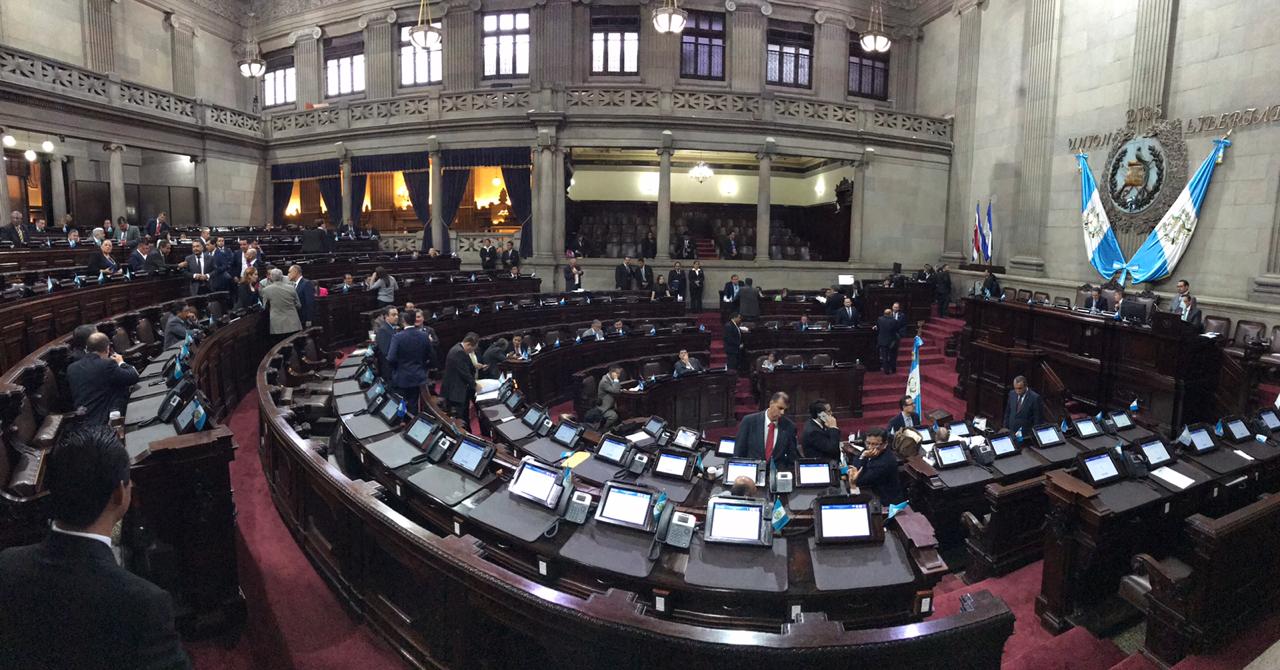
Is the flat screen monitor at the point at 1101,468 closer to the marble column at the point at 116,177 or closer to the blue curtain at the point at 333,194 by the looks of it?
the blue curtain at the point at 333,194

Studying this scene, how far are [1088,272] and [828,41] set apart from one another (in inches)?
429

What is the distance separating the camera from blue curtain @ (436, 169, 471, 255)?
1906 centimetres

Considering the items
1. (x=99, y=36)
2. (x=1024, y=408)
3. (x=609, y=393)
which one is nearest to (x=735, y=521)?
(x=609, y=393)

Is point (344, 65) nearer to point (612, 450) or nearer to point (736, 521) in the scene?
point (612, 450)

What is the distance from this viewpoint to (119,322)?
810cm

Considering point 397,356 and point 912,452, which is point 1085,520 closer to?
point 912,452

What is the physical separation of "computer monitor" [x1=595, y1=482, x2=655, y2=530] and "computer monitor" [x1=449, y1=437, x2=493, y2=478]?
0.94 metres

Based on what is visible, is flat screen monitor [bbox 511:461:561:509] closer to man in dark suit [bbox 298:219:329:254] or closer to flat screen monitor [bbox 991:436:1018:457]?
flat screen monitor [bbox 991:436:1018:457]

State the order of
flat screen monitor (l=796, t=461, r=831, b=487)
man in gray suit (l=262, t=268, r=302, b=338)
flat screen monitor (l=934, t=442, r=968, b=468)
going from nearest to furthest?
flat screen monitor (l=796, t=461, r=831, b=487) < flat screen monitor (l=934, t=442, r=968, b=468) < man in gray suit (l=262, t=268, r=302, b=338)

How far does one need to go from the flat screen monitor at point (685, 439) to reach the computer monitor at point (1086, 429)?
13.8 ft

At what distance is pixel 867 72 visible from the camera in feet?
72.7

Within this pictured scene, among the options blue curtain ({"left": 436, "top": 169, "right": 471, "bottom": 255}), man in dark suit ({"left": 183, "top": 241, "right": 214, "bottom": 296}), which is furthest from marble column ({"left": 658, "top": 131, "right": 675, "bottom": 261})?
man in dark suit ({"left": 183, "top": 241, "right": 214, "bottom": 296})

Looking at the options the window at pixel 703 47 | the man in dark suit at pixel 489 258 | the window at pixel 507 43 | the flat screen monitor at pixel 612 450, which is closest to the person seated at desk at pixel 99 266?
the man in dark suit at pixel 489 258

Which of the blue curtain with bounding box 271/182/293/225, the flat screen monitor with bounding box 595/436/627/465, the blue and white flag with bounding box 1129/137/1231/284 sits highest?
the blue curtain with bounding box 271/182/293/225
